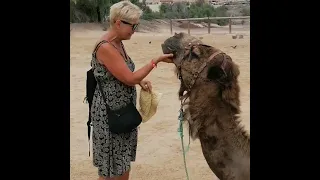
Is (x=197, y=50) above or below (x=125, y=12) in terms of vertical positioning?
below

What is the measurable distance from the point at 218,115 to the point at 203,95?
0.21 metres

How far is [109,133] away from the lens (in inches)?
176

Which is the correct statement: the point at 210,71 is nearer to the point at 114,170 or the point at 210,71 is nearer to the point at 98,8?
the point at 114,170

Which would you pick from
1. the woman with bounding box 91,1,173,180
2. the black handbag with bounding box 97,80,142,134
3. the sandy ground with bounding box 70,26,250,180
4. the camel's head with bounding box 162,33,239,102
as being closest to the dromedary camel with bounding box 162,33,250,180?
the camel's head with bounding box 162,33,239,102

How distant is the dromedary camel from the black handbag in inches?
20.3

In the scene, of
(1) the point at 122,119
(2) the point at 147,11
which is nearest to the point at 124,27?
(1) the point at 122,119

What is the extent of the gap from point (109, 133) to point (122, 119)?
0.67 feet

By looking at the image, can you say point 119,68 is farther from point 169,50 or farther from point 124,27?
point 169,50

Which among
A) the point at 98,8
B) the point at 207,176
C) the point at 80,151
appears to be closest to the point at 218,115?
the point at 207,176

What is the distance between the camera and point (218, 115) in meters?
4.23

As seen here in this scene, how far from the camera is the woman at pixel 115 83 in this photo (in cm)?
422

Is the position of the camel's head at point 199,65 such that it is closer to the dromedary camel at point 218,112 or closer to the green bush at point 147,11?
the dromedary camel at point 218,112

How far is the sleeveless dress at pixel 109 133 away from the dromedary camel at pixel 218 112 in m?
0.61

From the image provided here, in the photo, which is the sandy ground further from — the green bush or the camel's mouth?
the green bush
